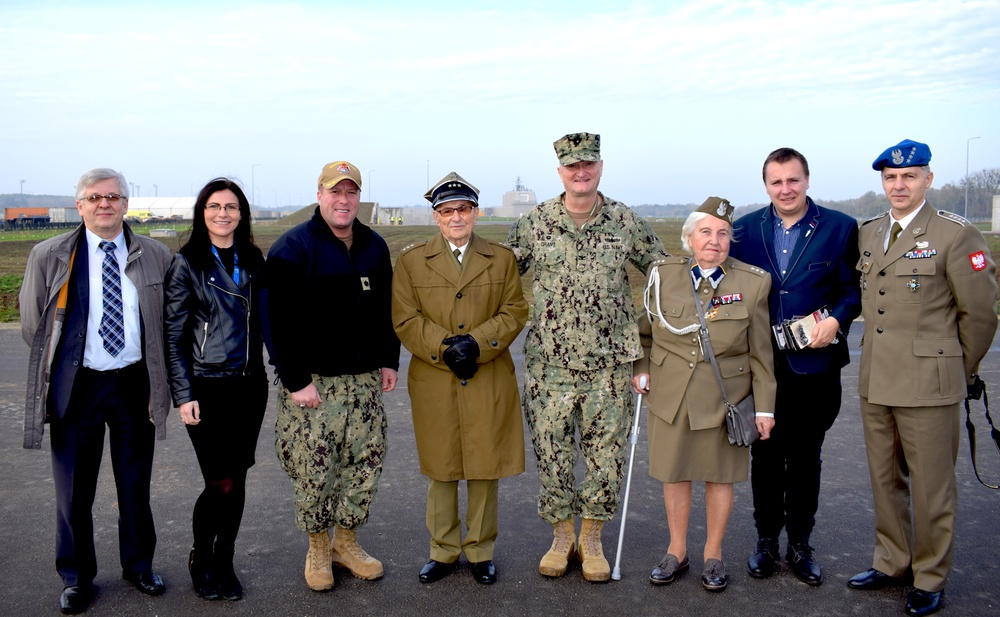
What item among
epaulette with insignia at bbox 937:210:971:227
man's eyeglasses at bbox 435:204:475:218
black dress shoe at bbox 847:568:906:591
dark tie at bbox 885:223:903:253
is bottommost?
black dress shoe at bbox 847:568:906:591

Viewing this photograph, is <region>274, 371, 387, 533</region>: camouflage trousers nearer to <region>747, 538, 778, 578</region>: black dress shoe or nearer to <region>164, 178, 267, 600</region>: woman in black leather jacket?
<region>164, 178, 267, 600</region>: woman in black leather jacket

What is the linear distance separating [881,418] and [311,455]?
2971mm

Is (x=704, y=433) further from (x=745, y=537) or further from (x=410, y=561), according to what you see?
(x=410, y=561)

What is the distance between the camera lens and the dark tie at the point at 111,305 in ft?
13.1

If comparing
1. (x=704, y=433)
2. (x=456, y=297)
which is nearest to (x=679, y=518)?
(x=704, y=433)

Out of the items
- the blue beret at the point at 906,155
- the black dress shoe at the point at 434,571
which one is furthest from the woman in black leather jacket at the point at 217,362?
the blue beret at the point at 906,155

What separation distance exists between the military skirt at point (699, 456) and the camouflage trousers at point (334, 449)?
1538 mm

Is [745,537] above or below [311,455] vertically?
below

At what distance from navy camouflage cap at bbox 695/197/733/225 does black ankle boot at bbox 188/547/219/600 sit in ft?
10.2

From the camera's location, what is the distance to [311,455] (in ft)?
13.9

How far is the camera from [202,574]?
4.11 m

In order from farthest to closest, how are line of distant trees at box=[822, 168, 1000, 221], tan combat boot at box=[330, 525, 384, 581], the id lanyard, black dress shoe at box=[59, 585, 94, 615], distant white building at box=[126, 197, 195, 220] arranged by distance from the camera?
distant white building at box=[126, 197, 195, 220] < line of distant trees at box=[822, 168, 1000, 221] < tan combat boot at box=[330, 525, 384, 581] < the id lanyard < black dress shoe at box=[59, 585, 94, 615]

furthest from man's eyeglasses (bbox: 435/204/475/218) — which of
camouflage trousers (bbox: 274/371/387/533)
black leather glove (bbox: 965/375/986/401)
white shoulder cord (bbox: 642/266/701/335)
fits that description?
black leather glove (bbox: 965/375/986/401)

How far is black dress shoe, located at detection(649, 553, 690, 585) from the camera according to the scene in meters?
4.23
